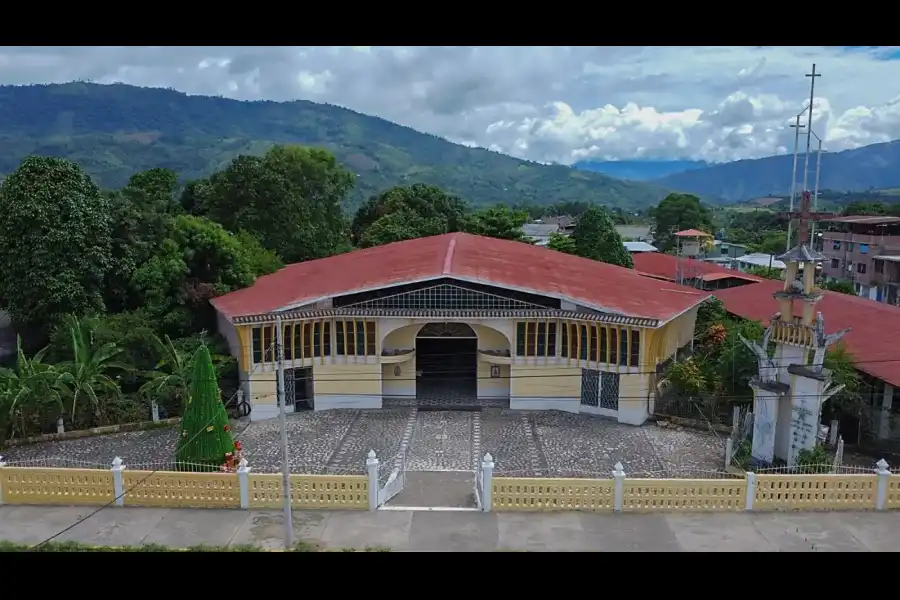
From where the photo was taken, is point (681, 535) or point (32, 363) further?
point (32, 363)

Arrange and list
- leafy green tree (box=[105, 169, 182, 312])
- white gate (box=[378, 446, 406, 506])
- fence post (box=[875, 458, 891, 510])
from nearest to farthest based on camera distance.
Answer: fence post (box=[875, 458, 891, 510]) < white gate (box=[378, 446, 406, 506]) < leafy green tree (box=[105, 169, 182, 312])

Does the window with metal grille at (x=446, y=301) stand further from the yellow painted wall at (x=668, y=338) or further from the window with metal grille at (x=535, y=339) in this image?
the yellow painted wall at (x=668, y=338)

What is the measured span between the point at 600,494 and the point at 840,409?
818 cm

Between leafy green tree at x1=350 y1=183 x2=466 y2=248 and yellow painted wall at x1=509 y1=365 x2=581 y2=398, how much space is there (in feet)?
55.2

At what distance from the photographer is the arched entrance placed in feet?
69.2

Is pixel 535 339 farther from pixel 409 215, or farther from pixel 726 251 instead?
pixel 726 251

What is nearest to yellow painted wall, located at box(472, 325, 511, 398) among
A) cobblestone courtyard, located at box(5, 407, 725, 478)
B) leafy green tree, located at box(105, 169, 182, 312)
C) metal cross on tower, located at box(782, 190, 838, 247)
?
cobblestone courtyard, located at box(5, 407, 725, 478)

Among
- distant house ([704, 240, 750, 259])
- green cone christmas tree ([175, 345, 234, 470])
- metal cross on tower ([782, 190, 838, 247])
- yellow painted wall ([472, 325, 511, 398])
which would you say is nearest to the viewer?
green cone christmas tree ([175, 345, 234, 470])

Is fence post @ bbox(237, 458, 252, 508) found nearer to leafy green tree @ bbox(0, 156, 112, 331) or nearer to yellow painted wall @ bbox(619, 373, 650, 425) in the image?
yellow painted wall @ bbox(619, 373, 650, 425)

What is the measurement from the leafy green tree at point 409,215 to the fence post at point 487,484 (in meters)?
24.0
